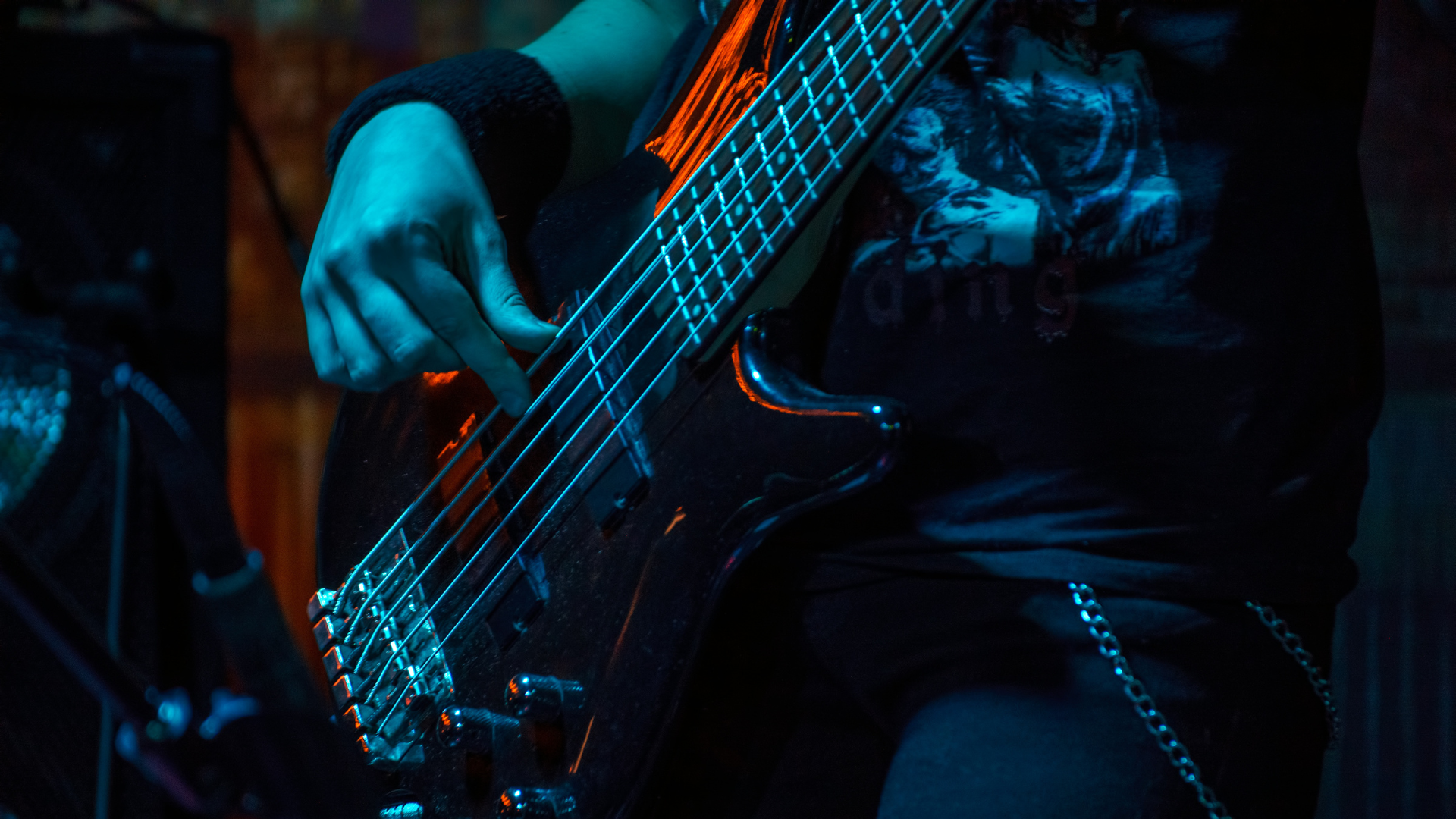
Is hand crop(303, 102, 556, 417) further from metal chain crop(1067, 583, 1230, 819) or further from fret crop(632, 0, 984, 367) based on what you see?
metal chain crop(1067, 583, 1230, 819)

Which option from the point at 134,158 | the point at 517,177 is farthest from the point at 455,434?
the point at 134,158

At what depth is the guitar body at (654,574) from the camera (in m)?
0.54

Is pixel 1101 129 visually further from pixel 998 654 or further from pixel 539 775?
pixel 539 775

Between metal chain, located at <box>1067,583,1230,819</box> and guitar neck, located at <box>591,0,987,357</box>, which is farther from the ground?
guitar neck, located at <box>591,0,987,357</box>

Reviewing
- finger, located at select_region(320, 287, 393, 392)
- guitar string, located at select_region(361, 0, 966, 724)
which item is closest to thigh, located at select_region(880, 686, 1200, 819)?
guitar string, located at select_region(361, 0, 966, 724)

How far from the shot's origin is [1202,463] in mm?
510

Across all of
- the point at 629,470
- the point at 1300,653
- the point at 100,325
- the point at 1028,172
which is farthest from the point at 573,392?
the point at 100,325

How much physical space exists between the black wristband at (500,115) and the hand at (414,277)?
26mm

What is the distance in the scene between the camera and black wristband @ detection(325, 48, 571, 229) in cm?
65

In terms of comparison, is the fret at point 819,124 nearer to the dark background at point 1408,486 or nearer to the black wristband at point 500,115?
the black wristband at point 500,115

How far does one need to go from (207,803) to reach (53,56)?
1283 mm

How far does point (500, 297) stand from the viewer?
59 cm

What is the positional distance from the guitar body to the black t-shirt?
0.06 metres

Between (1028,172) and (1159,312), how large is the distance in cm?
9
